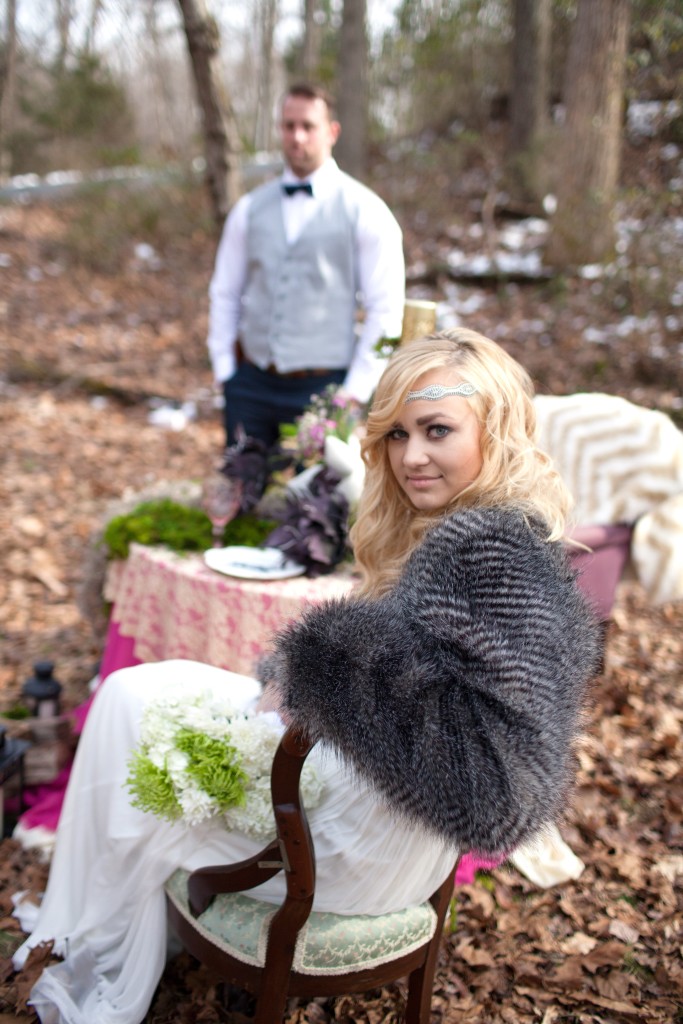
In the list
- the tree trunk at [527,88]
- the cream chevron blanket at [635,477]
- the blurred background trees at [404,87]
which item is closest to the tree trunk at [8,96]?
the blurred background trees at [404,87]

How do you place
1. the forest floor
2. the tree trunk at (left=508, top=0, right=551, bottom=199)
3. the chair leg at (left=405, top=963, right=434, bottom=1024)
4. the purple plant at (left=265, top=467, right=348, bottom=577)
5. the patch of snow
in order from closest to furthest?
the chair leg at (left=405, top=963, right=434, bottom=1024) < the forest floor < the purple plant at (left=265, top=467, right=348, bottom=577) < the patch of snow < the tree trunk at (left=508, top=0, right=551, bottom=199)

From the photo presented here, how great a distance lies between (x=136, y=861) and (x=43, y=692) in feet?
4.68

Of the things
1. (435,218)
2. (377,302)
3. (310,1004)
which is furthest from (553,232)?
(310,1004)

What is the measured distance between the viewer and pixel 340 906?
1.88m

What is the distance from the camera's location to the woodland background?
2703 mm

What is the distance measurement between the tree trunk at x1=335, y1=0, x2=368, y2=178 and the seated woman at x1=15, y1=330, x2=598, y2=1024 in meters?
11.7

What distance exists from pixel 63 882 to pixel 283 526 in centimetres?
127

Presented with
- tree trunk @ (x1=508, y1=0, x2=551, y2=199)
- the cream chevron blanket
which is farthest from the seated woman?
tree trunk @ (x1=508, y1=0, x2=551, y2=199)

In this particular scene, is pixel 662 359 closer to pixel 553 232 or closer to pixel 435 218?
pixel 553 232

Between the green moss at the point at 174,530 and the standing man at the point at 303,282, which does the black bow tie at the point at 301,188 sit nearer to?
the standing man at the point at 303,282

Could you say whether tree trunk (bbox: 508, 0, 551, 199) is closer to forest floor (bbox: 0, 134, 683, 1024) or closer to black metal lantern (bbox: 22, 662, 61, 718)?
forest floor (bbox: 0, 134, 683, 1024)

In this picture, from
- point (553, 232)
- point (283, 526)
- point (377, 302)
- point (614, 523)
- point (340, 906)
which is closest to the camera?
point (340, 906)

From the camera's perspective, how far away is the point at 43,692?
11.1 ft

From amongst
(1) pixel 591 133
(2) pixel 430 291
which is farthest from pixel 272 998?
(1) pixel 591 133
